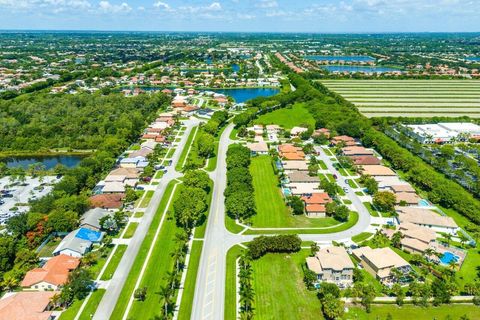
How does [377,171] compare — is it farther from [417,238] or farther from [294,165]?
[417,238]

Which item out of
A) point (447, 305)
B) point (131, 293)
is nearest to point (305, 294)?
point (447, 305)

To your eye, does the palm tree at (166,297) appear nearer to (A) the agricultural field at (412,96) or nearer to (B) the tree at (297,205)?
(B) the tree at (297,205)

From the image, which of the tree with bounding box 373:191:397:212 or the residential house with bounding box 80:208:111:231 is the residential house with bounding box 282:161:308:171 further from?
the residential house with bounding box 80:208:111:231

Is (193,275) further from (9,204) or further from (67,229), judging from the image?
(9,204)

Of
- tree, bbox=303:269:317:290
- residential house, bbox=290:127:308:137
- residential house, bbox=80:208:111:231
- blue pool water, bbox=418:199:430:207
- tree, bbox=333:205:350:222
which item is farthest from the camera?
residential house, bbox=290:127:308:137

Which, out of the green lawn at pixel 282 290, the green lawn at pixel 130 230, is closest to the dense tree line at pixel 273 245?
the green lawn at pixel 282 290

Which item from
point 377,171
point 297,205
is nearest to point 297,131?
point 377,171

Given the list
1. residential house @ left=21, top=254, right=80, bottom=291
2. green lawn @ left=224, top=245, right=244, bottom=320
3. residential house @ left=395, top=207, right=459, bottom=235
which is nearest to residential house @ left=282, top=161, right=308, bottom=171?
residential house @ left=395, top=207, right=459, bottom=235
